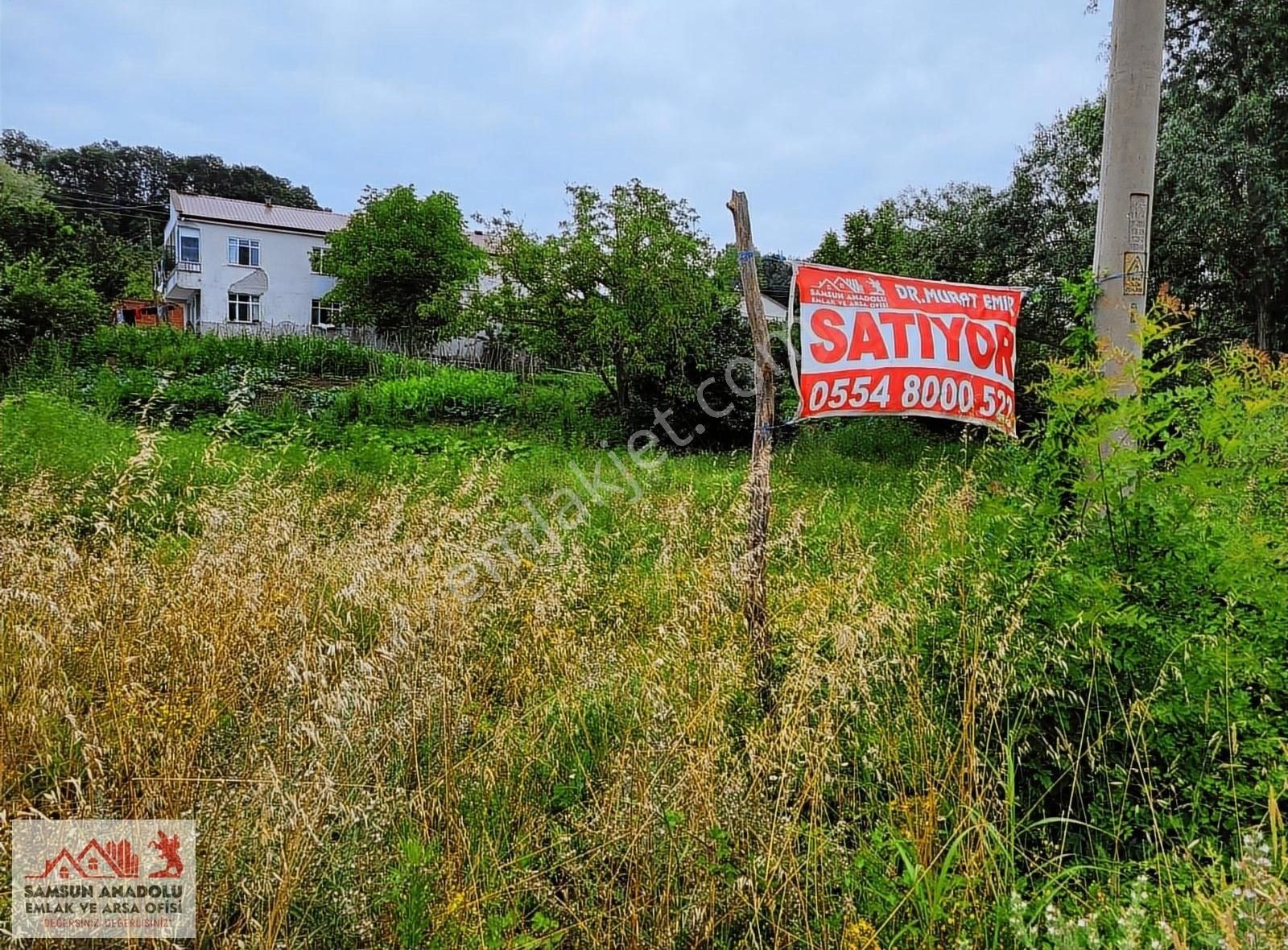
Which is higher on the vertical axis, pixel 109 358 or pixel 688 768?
pixel 109 358

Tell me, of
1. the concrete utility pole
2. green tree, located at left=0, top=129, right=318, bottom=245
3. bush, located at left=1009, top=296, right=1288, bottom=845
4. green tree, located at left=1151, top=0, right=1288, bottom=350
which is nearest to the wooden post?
bush, located at left=1009, top=296, right=1288, bottom=845

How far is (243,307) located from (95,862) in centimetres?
3826

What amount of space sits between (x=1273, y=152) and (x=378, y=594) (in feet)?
43.9

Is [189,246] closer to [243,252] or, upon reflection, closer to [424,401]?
[243,252]

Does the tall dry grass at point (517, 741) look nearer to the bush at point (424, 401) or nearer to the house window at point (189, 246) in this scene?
the bush at point (424, 401)

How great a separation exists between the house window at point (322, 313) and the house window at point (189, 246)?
5166 millimetres

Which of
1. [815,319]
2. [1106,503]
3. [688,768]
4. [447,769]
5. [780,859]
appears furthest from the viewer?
[815,319]

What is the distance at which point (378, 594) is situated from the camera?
9.50 ft

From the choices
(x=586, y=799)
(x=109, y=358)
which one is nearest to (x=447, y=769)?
(x=586, y=799)

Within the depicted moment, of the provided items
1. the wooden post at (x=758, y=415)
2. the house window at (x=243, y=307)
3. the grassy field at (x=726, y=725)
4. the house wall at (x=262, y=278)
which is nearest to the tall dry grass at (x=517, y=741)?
the grassy field at (x=726, y=725)

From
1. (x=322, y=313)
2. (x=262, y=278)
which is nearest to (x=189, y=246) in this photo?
(x=262, y=278)

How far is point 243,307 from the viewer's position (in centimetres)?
3450

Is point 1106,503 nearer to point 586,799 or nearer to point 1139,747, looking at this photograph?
point 1139,747

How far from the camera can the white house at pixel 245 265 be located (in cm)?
3347
